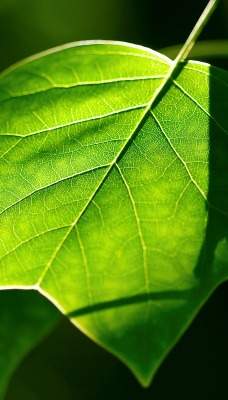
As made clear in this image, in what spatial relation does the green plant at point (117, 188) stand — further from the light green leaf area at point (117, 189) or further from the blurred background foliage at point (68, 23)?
the blurred background foliage at point (68, 23)

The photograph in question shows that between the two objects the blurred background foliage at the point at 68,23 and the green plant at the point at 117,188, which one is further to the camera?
the blurred background foliage at the point at 68,23

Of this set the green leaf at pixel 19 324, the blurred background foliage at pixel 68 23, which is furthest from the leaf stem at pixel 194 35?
the blurred background foliage at pixel 68 23

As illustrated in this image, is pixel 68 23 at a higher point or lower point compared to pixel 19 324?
higher

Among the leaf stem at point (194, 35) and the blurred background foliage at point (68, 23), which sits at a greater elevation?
the blurred background foliage at point (68, 23)

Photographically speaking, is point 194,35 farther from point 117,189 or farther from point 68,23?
point 68,23

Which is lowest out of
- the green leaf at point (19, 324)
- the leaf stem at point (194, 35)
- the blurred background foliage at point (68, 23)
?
the green leaf at point (19, 324)

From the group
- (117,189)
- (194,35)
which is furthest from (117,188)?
(194,35)

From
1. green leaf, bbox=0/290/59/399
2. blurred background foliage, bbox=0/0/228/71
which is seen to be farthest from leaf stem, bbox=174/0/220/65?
blurred background foliage, bbox=0/0/228/71

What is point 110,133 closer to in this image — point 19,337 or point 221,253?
point 221,253
